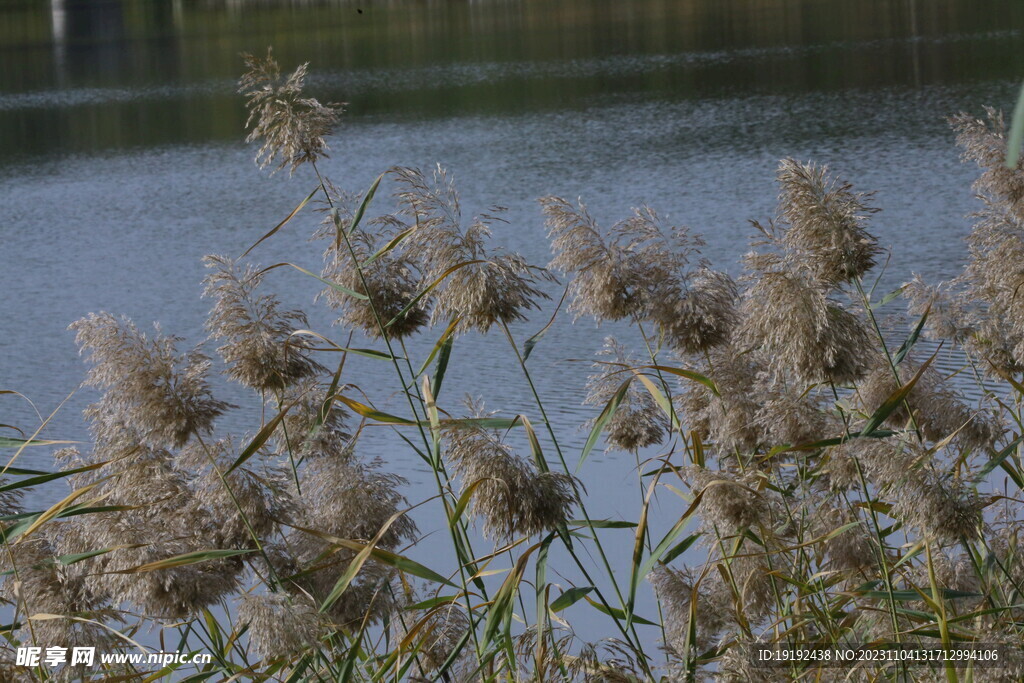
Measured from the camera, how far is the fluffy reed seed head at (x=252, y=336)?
6.42 feet

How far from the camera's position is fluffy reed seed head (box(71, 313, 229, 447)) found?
188cm

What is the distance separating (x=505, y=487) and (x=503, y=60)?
73.1 ft

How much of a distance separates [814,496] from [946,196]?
7.26 metres

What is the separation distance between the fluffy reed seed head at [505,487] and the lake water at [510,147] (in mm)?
2170

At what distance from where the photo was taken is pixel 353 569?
161cm

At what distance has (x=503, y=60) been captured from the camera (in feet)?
76.1

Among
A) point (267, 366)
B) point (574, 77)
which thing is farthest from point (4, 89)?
point (267, 366)

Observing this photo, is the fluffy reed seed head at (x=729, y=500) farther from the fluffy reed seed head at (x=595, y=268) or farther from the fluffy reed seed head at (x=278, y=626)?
the fluffy reed seed head at (x=278, y=626)

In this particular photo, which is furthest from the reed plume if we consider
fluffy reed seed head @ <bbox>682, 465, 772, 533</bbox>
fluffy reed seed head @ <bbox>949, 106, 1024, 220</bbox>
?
fluffy reed seed head @ <bbox>949, 106, 1024, 220</bbox>

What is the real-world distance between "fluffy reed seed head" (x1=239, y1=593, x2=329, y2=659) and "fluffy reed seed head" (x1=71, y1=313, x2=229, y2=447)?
0.50m

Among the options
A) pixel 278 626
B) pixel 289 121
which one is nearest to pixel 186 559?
pixel 278 626

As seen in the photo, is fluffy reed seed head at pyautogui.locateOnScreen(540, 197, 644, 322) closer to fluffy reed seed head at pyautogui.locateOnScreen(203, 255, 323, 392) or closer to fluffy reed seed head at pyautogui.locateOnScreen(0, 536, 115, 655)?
fluffy reed seed head at pyautogui.locateOnScreen(203, 255, 323, 392)

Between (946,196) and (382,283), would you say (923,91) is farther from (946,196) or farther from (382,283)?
(382,283)

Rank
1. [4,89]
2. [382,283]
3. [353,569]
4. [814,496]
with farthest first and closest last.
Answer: [4,89] → [814,496] → [382,283] → [353,569]
